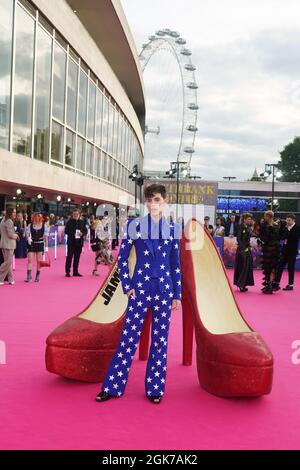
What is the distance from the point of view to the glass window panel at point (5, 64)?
16.7 meters

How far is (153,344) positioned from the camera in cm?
432

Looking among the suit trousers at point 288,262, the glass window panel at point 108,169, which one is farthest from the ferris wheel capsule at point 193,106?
the suit trousers at point 288,262

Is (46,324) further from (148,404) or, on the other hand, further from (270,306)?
(270,306)

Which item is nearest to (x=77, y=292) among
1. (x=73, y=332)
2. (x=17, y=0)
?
(x=73, y=332)

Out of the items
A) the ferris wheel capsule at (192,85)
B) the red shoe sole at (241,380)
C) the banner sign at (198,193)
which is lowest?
the red shoe sole at (241,380)

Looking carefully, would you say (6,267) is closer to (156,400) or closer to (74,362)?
(74,362)

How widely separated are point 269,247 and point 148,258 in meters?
8.07

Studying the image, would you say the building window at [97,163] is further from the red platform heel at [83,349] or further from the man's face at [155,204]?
the man's face at [155,204]

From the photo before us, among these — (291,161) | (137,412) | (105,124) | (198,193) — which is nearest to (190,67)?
(105,124)

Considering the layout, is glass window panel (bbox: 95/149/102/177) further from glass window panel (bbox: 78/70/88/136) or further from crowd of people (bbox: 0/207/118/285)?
crowd of people (bbox: 0/207/118/285)

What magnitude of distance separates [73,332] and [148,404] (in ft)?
3.24

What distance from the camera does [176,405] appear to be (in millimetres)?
4250

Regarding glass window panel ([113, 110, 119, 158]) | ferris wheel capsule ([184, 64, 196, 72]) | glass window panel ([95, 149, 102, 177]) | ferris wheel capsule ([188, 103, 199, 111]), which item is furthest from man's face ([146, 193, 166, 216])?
ferris wheel capsule ([188, 103, 199, 111])

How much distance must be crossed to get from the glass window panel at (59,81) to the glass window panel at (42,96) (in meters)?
0.83
